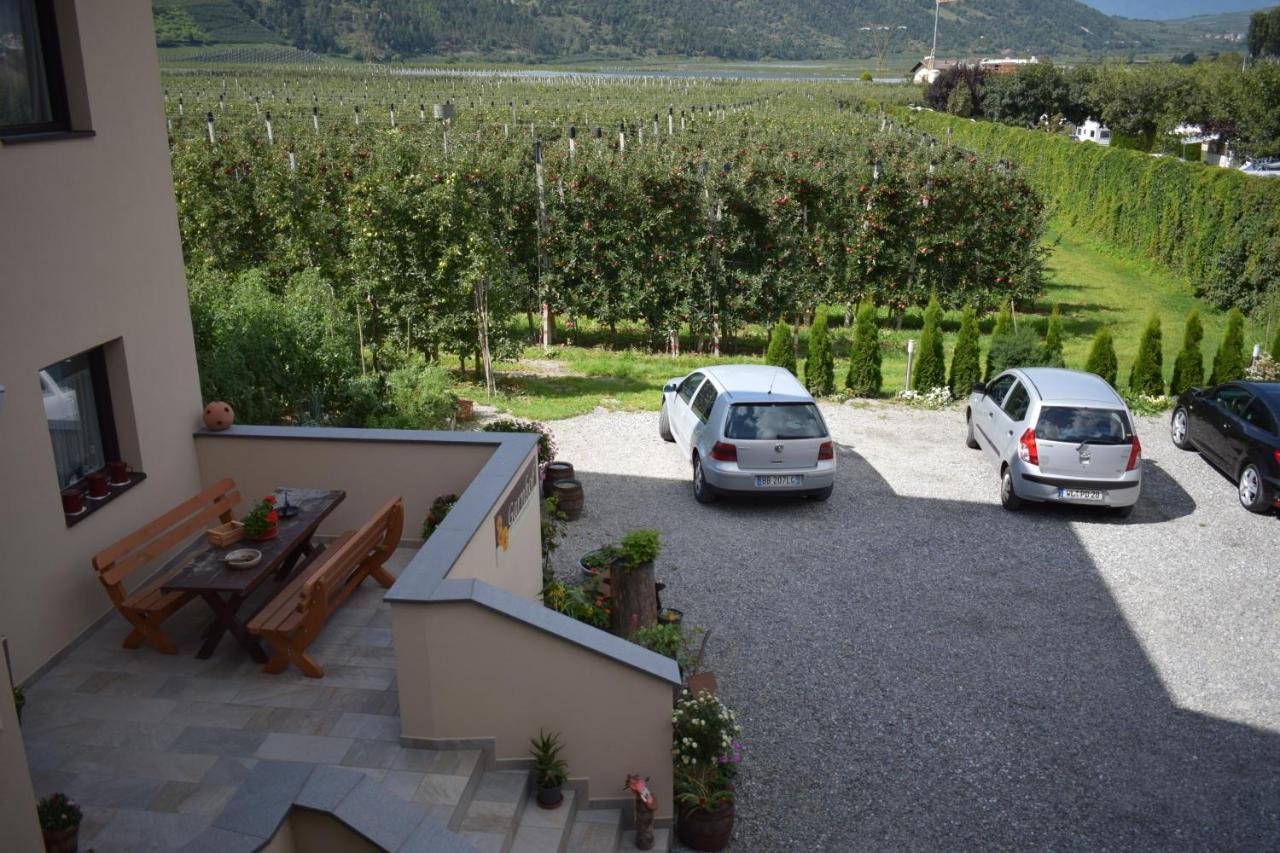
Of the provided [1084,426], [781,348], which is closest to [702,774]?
[1084,426]

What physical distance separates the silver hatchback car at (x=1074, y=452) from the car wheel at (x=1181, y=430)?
9.18 feet

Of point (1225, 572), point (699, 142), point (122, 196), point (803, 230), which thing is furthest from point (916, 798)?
point (699, 142)

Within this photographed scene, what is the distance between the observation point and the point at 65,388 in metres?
6.97

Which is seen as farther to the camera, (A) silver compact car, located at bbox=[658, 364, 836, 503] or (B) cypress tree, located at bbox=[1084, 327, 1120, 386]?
(B) cypress tree, located at bbox=[1084, 327, 1120, 386]

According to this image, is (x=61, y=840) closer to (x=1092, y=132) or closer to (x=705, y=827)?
(x=705, y=827)

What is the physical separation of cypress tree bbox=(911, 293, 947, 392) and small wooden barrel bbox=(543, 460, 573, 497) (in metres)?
7.61

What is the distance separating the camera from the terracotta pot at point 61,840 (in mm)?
4723

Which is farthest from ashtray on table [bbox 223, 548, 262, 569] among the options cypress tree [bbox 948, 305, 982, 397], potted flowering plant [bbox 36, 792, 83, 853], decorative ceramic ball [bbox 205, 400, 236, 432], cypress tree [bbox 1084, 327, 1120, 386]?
cypress tree [bbox 1084, 327, 1120, 386]

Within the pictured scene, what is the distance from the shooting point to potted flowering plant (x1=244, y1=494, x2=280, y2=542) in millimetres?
7176

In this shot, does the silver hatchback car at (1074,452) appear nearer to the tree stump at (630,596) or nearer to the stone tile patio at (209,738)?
the tree stump at (630,596)

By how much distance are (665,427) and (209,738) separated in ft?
30.5

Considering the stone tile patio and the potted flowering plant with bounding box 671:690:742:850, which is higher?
the stone tile patio

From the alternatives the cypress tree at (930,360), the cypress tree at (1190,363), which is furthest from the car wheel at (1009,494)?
the cypress tree at (1190,363)

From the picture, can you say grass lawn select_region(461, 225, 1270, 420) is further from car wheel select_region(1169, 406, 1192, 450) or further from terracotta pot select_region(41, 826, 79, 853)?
terracotta pot select_region(41, 826, 79, 853)
